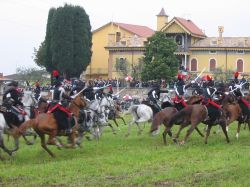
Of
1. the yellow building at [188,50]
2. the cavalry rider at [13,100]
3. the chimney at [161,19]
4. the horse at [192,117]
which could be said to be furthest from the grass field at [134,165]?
the chimney at [161,19]

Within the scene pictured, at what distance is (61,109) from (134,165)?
3595mm

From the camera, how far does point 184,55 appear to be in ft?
291

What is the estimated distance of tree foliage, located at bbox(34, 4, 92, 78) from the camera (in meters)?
80.1

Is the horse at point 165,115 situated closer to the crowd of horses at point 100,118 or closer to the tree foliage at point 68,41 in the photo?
the crowd of horses at point 100,118

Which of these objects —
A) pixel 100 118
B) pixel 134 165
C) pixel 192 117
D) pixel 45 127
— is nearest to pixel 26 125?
pixel 45 127

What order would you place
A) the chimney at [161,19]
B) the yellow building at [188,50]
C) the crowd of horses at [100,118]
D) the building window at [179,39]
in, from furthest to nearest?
the chimney at [161,19]
the building window at [179,39]
the yellow building at [188,50]
the crowd of horses at [100,118]

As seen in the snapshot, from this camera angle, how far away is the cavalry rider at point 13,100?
21.1 metres

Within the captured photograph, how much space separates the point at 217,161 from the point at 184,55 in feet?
235

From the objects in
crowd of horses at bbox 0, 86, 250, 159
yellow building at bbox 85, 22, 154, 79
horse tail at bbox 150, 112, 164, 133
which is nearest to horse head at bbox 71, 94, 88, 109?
crowd of horses at bbox 0, 86, 250, 159

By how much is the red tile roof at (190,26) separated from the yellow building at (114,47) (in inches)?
293

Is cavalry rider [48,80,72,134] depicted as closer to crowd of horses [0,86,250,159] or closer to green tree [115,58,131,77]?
crowd of horses [0,86,250,159]

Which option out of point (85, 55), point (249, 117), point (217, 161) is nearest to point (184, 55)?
point (85, 55)

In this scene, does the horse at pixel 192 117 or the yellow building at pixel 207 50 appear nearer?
the horse at pixel 192 117

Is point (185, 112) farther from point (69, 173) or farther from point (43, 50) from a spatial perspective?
point (43, 50)
